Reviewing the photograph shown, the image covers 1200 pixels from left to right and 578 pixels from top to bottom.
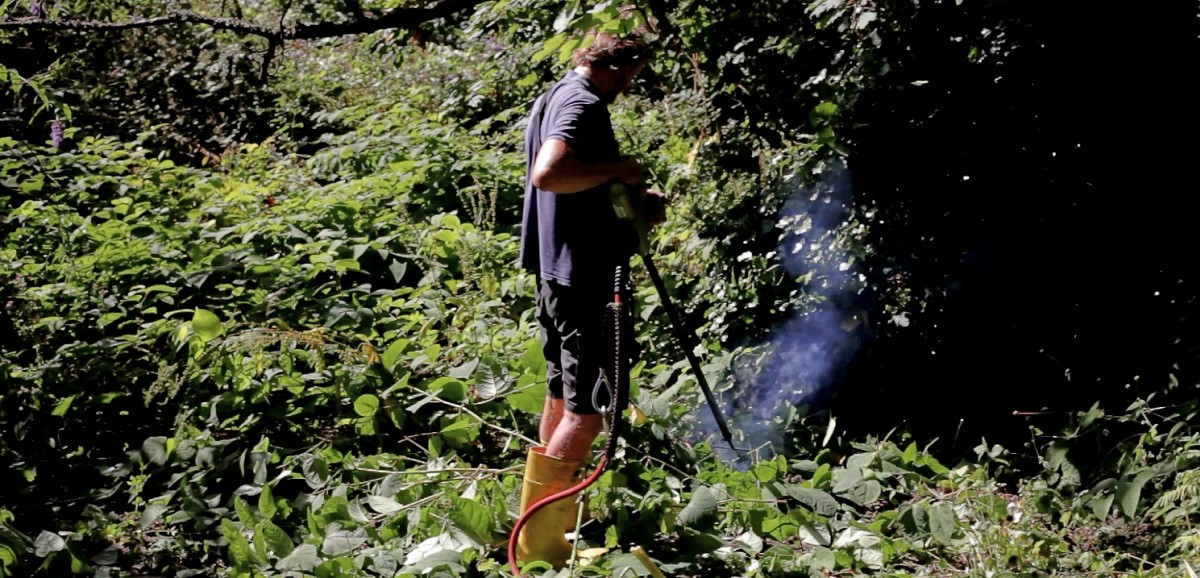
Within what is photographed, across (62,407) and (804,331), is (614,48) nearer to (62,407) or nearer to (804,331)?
(804,331)

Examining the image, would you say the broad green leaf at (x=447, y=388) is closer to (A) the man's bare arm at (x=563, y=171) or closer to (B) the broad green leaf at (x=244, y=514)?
(B) the broad green leaf at (x=244, y=514)

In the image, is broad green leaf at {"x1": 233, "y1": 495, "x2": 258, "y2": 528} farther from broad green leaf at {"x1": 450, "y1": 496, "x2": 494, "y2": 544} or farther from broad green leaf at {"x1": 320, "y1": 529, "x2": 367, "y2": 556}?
broad green leaf at {"x1": 450, "y1": 496, "x2": 494, "y2": 544}

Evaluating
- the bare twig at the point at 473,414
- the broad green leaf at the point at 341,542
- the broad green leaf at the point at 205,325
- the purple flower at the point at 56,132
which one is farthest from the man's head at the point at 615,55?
the purple flower at the point at 56,132

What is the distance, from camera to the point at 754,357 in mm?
4484

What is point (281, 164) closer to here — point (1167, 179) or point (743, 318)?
point (743, 318)

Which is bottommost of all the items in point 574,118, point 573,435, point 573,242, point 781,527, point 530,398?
point 781,527

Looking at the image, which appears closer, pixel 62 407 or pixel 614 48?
pixel 614 48

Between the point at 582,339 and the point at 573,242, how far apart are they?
0.99 feet

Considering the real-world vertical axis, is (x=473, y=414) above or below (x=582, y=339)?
below

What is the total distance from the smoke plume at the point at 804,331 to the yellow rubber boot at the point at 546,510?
3.31ft

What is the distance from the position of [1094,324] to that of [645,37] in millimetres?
2072

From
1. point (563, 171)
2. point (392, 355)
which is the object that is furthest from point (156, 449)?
point (563, 171)

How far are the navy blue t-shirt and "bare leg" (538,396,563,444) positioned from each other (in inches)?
20.1

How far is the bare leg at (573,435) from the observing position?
3.29 meters
